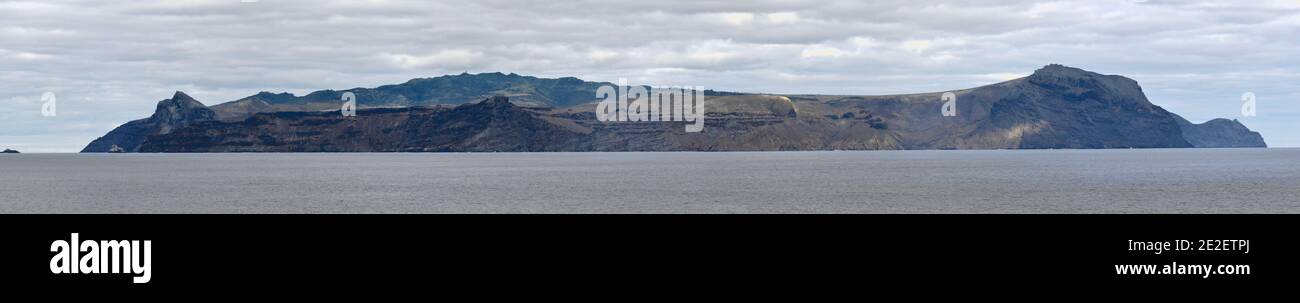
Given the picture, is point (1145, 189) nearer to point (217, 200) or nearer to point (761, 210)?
point (761, 210)

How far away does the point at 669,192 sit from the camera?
495 feet
